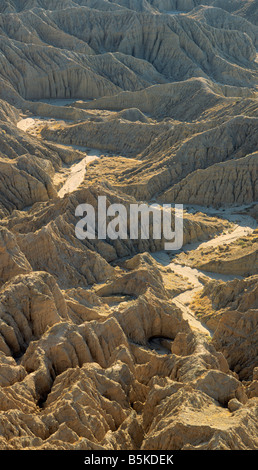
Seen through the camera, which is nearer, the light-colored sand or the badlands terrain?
the badlands terrain

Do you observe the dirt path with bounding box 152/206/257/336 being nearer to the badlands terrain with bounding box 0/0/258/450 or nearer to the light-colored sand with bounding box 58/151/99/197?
the badlands terrain with bounding box 0/0/258/450

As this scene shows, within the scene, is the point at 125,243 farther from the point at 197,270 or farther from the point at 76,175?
the point at 76,175

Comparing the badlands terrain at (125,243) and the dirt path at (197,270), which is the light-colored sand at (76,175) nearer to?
the badlands terrain at (125,243)

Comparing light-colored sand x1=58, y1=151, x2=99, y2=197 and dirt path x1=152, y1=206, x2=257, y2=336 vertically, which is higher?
dirt path x1=152, y1=206, x2=257, y2=336

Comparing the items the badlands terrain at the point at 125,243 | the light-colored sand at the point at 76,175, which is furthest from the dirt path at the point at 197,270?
the light-colored sand at the point at 76,175

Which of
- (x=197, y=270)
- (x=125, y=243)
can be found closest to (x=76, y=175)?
(x=125, y=243)

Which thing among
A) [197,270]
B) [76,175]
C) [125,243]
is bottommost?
[76,175]

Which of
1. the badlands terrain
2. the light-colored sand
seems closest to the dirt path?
the badlands terrain

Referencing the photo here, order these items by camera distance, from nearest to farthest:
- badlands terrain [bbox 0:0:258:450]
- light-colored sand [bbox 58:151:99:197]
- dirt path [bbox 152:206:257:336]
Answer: badlands terrain [bbox 0:0:258:450] < dirt path [bbox 152:206:257:336] < light-colored sand [bbox 58:151:99:197]

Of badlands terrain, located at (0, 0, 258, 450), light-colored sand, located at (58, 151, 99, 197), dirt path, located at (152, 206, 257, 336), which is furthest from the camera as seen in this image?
light-colored sand, located at (58, 151, 99, 197)
